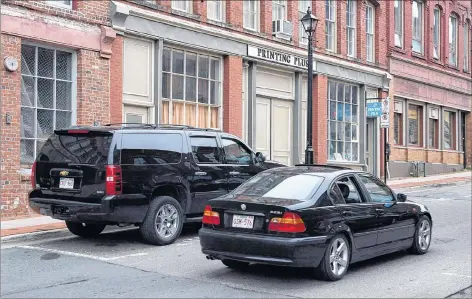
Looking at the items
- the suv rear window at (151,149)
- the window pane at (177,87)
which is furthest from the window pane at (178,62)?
the suv rear window at (151,149)

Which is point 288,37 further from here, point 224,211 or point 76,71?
point 224,211

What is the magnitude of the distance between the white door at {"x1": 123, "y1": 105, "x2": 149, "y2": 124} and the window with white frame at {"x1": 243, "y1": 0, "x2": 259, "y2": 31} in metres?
5.23

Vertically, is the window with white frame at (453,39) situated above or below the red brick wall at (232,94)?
above

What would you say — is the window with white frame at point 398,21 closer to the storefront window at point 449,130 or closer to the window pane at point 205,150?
the storefront window at point 449,130

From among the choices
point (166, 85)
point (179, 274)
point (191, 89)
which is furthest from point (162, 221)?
point (191, 89)

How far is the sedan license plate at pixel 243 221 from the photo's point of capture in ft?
25.2

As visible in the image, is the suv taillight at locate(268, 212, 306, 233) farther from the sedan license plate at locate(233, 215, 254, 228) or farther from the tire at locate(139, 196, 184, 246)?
the tire at locate(139, 196, 184, 246)

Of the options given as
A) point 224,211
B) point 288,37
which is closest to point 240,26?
point 288,37

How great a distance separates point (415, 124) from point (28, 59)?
21352 millimetres

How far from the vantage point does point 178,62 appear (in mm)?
17766

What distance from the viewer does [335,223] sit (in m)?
7.77

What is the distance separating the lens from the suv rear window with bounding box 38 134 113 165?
9.61 metres

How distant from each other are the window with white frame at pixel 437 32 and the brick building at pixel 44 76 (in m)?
21.4

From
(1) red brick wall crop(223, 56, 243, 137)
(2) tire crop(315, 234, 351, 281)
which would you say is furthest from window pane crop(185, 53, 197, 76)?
(2) tire crop(315, 234, 351, 281)
